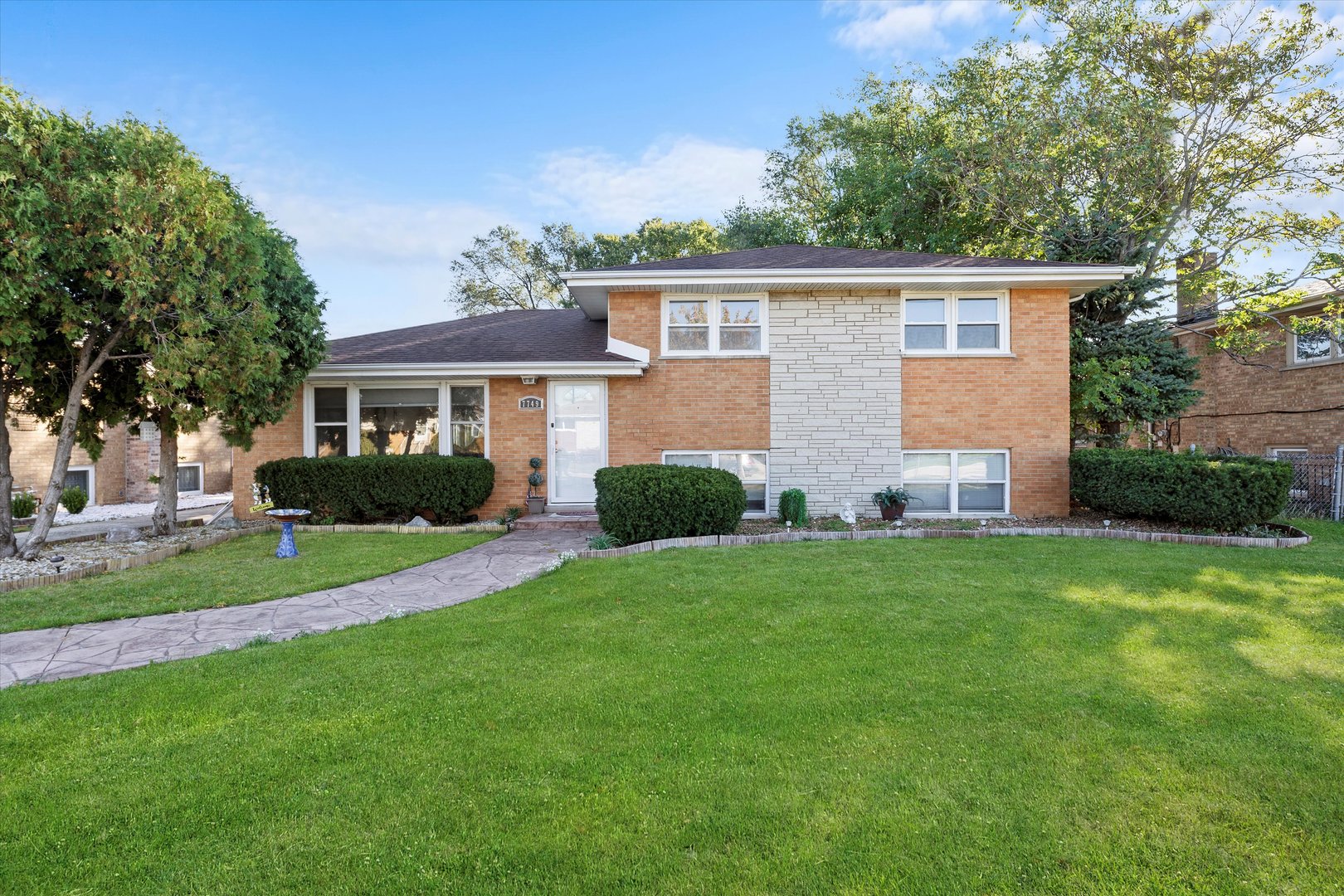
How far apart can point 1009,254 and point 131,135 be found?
59.4ft

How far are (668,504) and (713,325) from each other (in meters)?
4.26

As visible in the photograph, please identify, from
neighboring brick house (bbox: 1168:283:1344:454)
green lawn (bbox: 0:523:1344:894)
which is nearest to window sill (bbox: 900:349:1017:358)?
neighboring brick house (bbox: 1168:283:1344:454)

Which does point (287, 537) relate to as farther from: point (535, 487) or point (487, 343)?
point (487, 343)

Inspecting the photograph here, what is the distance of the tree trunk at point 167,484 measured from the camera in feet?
32.4

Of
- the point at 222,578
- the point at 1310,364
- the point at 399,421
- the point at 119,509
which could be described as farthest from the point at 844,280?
the point at 119,509

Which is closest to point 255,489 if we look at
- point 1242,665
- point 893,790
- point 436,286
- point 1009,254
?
point 893,790

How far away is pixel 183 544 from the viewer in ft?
28.9

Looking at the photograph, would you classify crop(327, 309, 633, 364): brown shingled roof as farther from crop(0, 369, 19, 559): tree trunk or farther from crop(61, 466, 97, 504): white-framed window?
crop(61, 466, 97, 504): white-framed window

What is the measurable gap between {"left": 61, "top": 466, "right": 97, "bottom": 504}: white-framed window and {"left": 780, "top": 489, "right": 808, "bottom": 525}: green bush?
53.9ft

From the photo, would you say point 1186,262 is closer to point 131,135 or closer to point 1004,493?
point 1004,493

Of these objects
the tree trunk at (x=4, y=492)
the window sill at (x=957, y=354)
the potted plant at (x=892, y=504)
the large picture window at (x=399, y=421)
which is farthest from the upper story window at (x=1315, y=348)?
the tree trunk at (x=4, y=492)

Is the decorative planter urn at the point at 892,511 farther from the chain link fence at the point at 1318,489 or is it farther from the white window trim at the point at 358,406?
the chain link fence at the point at 1318,489

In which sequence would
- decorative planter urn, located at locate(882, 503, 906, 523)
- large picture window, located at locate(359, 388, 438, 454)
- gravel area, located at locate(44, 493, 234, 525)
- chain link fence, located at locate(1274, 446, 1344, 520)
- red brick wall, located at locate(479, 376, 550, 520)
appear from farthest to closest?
1. gravel area, located at locate(44, 493, 234, 525)
2. chain link fence, located at locate(1274, 446, 1344, 520)
3. large picture window, located at locate(359, 388, 438, 454)
4. red brick wall, located at locate(479, 376, 550, 520)
5. decorative planter urn, located at locate(882, 503, 906, 523)

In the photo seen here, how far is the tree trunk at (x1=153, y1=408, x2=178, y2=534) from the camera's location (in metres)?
9.88
